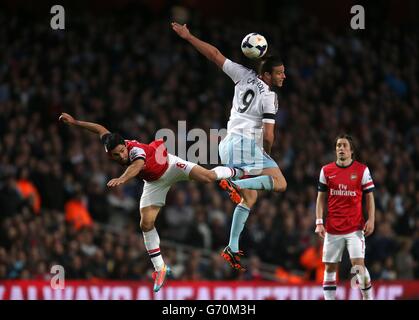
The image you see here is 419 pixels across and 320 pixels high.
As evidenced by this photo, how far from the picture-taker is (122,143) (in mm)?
12250

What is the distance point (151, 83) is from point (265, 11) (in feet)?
23.0

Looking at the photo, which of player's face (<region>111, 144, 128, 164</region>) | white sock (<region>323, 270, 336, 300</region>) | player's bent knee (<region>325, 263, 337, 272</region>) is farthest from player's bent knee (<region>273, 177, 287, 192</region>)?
player's face (<region>111, 144, 128, 164</region>)

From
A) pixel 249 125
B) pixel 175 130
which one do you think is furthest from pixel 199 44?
pixel 175 130

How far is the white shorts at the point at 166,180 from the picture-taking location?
42.3ft

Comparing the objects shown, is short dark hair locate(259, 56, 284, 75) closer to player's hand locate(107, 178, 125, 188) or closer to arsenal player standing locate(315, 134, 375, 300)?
arsenal player standing locate(315, 134, 375, 300)

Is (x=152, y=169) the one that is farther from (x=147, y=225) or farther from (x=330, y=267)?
(x=330, y=267)

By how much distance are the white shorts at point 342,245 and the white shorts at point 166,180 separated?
7.57ft

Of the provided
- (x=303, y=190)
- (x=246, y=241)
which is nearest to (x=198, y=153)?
(x=246, y=241)

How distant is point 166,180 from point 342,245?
2659 mm

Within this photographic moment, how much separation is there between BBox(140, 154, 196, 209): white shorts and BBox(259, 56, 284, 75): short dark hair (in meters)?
1.54

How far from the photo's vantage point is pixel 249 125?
1288cm

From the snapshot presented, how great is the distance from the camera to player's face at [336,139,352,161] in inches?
532

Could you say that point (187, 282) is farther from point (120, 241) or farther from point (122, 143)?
point (122, 143)

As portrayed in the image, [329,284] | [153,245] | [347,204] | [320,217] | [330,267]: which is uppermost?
[347,204]
